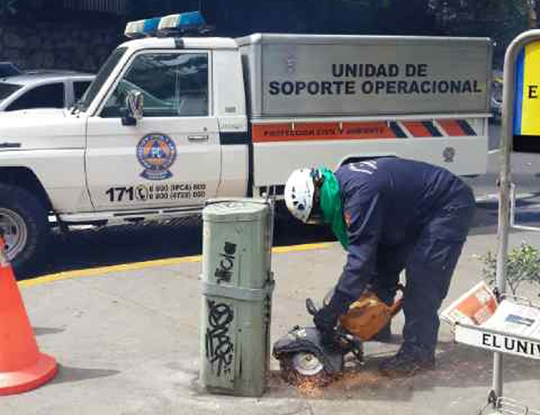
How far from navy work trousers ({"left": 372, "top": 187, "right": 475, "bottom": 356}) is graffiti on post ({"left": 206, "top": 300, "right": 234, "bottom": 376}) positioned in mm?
1078

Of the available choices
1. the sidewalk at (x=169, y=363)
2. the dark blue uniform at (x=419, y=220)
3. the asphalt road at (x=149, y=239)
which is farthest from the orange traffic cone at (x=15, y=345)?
the asphalt road at (x=149, y=239)

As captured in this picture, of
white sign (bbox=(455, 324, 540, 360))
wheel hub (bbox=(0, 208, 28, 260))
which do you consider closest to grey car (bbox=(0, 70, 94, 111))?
wheel hub (bbox=(0, 208, 28, 260))

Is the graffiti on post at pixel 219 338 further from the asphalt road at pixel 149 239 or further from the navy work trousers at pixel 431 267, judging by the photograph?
the asphalt road at pixel 149 239

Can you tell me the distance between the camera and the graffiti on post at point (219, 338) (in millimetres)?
4688

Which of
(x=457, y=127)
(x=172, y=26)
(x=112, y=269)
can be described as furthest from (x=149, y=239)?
(x=457, y=127)

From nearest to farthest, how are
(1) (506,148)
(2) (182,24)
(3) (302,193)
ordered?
(1) (506,148)
(3) (302,193)
(2) (182,24)

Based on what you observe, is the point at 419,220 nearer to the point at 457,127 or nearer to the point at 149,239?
the point at 457,127

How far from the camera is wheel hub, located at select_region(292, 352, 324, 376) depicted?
4835 mm

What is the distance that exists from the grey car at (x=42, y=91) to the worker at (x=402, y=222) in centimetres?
642

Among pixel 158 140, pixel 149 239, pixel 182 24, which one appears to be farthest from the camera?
pixel 149 239

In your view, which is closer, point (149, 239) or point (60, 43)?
point (149, 239)

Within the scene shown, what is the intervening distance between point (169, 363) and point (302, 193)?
1.38 meters

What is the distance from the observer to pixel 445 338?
5699 mm

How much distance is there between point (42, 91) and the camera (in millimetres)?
10797
